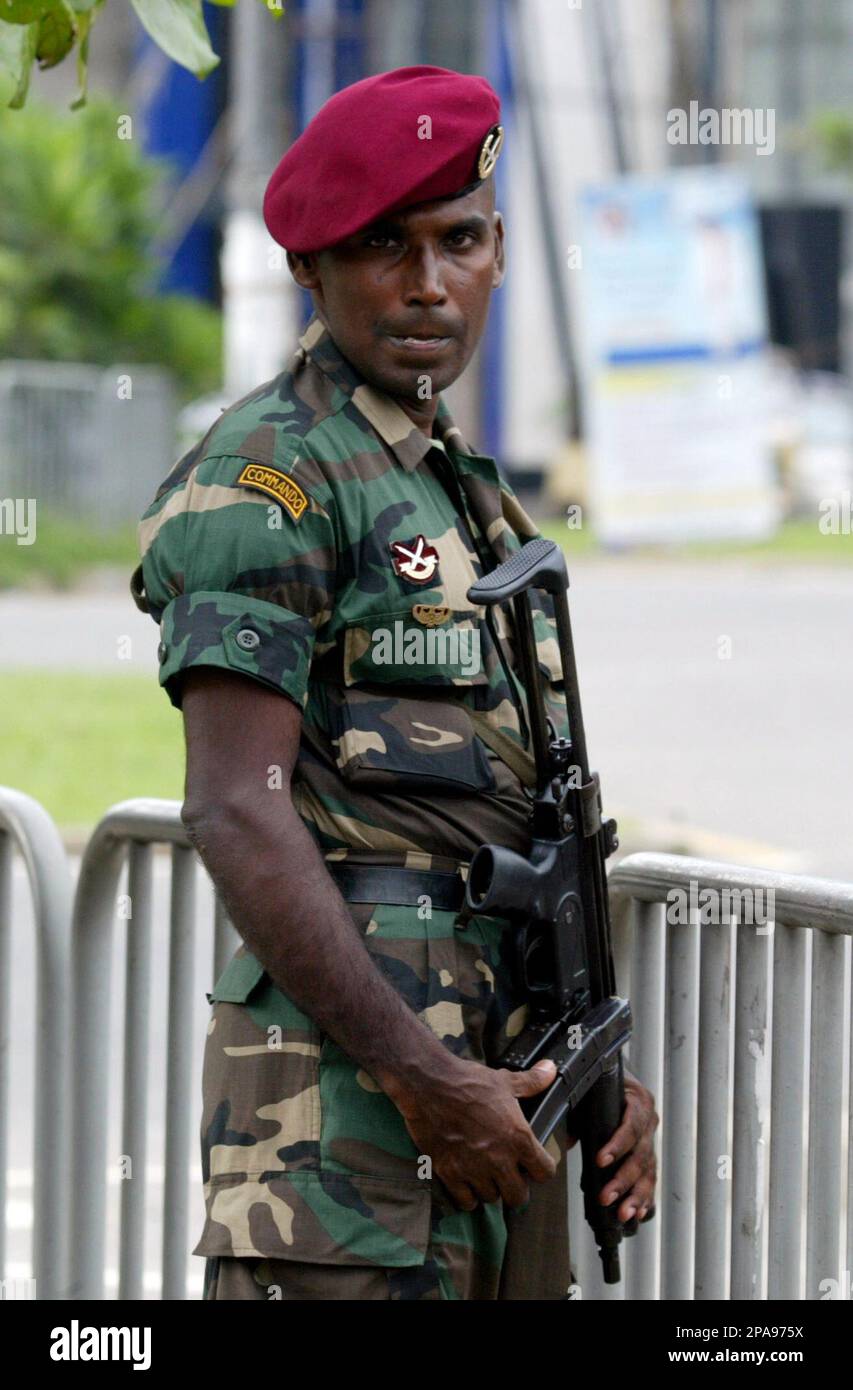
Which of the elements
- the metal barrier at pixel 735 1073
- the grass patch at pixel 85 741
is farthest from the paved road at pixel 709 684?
the metal barrier at pixel 735 1073

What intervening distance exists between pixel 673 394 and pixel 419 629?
1673 cm

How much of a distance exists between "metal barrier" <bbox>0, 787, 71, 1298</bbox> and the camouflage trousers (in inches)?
39.2

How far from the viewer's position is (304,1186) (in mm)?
2027

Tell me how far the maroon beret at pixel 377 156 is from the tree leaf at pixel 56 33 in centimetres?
57

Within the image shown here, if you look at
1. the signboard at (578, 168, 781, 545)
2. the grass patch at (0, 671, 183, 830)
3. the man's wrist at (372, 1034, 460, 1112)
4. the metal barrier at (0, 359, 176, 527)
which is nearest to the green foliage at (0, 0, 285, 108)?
the man's wrist at (372, 1034, 460, 1112)

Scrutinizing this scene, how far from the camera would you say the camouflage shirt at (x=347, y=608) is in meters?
2.00

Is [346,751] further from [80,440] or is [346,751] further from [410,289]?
[80,440]

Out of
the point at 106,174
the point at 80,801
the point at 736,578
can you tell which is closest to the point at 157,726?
the point at 80,801

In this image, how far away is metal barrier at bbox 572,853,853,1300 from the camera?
2359 millimetres

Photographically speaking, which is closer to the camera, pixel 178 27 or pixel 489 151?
pixel 489 151

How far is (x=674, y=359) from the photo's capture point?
18.4m

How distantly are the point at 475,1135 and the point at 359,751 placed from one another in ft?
1.30

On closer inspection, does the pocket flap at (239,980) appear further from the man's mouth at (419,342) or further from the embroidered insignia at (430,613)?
the man's mouth at (419,342)

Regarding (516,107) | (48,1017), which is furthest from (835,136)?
(48,1017)
